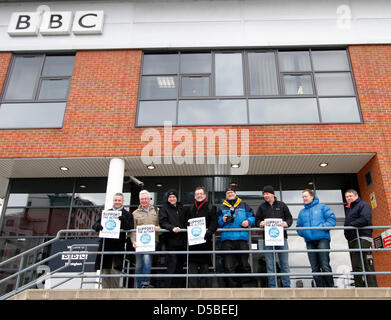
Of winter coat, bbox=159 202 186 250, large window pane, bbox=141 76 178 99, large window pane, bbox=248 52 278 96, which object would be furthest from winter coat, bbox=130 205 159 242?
large window pane, bbox=248 52 278 96

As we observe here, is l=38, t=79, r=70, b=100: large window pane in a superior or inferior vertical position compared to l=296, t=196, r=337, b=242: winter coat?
superior

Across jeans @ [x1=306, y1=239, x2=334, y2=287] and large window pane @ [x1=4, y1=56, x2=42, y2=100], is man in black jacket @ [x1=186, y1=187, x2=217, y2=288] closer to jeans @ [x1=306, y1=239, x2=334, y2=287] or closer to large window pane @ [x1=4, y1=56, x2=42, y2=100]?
jeans @ [x1=306, y1=239, x2=334, y2=287]

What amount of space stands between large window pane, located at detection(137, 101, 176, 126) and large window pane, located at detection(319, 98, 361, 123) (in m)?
4.22

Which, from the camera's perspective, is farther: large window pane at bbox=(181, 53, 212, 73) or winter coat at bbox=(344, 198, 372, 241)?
large window pane at bbox=(181, 53, 212, 73)

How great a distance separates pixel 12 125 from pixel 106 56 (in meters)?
3.38

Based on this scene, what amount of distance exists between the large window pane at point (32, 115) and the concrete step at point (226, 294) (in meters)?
5.71

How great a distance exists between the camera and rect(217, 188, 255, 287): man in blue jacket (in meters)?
6.21

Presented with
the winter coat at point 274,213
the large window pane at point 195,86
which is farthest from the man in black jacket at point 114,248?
the large window pane at point 195,86

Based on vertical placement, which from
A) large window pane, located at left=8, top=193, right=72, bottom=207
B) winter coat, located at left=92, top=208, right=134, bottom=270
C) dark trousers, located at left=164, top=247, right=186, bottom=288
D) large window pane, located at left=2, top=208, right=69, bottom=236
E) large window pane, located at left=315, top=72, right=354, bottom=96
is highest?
large window pane, located at left=315, top=72, right=354, bottom=96

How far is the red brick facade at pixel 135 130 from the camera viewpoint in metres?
9.42

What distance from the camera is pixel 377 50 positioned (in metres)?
10.5
